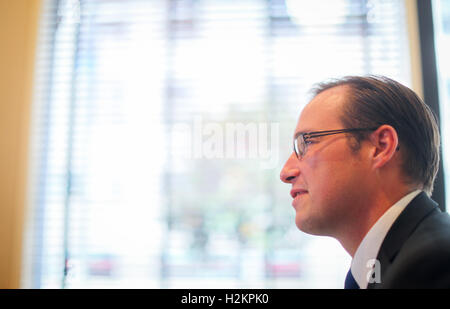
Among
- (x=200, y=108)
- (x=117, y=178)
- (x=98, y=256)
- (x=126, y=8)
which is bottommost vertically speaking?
(x=98, y=256)

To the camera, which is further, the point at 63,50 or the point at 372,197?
the point at 63,50

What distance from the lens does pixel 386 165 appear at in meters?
0.80

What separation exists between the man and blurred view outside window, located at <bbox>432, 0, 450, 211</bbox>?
2.54ft

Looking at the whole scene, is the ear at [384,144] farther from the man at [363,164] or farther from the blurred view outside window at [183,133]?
the blurred view outside window at [183,133]

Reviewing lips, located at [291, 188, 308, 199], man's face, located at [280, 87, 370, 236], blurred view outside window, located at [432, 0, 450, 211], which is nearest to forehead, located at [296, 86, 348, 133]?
man's face, located at [280, 87, 370, 236]

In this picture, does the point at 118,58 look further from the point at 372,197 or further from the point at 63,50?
the point at 372,197

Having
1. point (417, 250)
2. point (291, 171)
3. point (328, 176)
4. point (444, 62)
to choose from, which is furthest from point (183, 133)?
point (444, 62)

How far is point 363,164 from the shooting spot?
0.81m

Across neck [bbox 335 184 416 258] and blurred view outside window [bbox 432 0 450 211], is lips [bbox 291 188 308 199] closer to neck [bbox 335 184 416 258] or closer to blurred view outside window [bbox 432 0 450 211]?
neck [bbox 335 184 416 258]

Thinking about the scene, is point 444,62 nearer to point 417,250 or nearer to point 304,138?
point 304,138

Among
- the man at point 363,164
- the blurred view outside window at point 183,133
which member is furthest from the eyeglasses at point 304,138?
the blurred view outside window at point 183,133

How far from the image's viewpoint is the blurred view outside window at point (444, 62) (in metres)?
1.49

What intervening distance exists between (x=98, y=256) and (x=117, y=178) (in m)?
0.40
